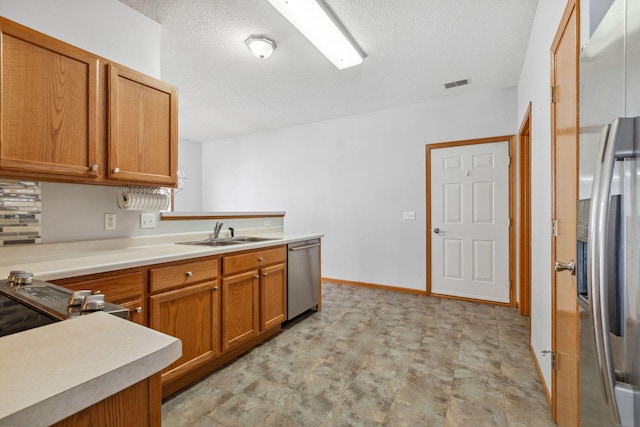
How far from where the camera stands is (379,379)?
6.68 feet

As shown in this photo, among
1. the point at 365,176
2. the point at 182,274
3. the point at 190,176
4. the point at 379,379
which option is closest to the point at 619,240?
the point at 379,379

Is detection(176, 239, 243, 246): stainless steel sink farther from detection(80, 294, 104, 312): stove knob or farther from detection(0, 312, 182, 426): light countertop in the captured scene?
detection(0, 312, 182, 426): light countertop

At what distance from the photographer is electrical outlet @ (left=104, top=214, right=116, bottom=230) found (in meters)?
2.07

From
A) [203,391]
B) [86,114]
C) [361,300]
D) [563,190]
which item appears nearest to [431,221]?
[361,300]

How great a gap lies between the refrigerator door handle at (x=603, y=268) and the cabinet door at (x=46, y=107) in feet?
7.40

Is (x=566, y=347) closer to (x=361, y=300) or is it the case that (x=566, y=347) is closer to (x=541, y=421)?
(x=541, y=421)

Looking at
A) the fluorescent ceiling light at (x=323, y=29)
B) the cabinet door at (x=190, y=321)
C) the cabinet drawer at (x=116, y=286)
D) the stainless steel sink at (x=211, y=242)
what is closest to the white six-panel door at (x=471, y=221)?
the fluorescent ceiling light at (x=323, y=29)

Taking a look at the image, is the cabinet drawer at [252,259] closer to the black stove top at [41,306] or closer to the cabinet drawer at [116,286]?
the cabinet drawer at [116,286]

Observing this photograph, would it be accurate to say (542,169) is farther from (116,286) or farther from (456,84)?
(116,286)

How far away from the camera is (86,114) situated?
174 cm

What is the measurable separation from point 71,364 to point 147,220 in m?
1.99

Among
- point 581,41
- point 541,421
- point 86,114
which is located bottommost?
point 541,421

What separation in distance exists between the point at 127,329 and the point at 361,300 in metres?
3.36

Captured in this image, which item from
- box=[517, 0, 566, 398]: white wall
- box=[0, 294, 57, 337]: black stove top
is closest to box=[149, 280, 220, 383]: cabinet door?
box=[0, 294, 57, 337]: black stove top
